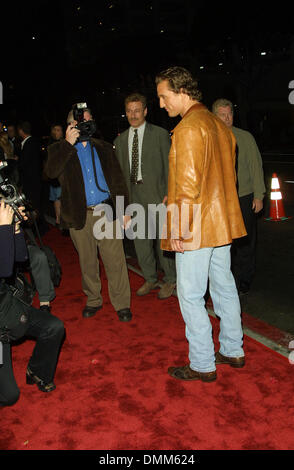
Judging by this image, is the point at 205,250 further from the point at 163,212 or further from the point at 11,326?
the point at 163,212

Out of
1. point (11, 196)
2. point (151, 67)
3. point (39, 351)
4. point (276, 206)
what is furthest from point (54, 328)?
point (151, 67)

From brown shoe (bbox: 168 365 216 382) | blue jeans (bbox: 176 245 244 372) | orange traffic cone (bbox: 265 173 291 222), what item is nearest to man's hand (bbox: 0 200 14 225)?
blue jeans (bbox: 176 245 244 372)

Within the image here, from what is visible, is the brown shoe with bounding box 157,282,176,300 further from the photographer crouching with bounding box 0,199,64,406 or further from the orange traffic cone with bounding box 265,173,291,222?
the orange traffic cone with bounding box 265,173,291,222

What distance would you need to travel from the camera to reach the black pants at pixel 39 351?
3256mm

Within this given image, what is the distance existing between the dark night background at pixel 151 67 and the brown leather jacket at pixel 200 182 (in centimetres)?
2620

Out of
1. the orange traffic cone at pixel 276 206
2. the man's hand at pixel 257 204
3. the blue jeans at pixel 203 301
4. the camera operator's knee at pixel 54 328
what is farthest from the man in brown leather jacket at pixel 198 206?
the orange traffic cone at pixel 276 206

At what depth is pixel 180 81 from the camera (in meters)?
3.05

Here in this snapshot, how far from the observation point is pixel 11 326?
10.0ft

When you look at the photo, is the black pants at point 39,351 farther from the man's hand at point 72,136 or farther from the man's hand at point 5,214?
the man's hand at point 72,136

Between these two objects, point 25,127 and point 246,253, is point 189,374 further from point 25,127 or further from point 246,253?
point 25,127

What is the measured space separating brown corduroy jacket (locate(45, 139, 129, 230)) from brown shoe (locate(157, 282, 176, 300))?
1.28 meters

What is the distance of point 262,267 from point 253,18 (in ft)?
90.5

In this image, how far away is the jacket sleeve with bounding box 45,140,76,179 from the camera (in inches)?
165
